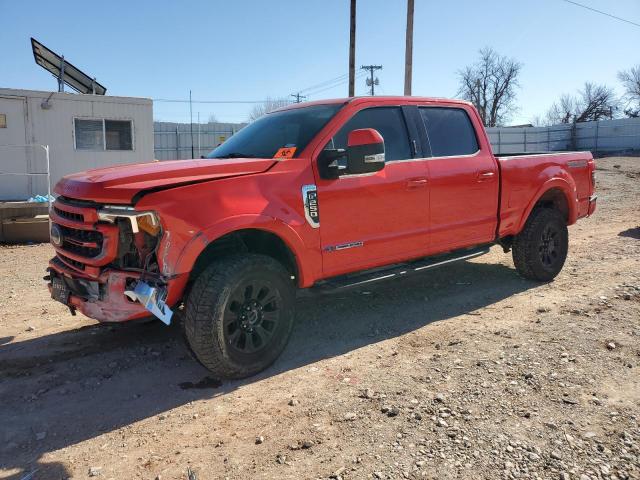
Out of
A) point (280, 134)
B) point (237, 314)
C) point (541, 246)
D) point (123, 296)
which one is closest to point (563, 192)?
point (541, 246)

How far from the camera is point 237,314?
12.2 ft

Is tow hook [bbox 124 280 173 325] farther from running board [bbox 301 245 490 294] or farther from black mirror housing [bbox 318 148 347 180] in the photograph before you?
black mirror housing [bbox 318 148 347 180]

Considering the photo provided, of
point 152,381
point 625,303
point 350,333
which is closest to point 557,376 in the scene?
point 350,333

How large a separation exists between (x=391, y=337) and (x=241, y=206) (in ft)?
5.95

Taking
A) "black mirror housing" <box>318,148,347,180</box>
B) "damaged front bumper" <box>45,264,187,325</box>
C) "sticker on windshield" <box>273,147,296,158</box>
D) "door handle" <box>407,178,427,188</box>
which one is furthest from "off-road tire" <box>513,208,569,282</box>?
"damaged front bumper" <box>45,264,187,325</box>

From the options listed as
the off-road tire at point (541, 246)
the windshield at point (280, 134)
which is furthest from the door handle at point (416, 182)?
the off-road tire at point (541, 246)

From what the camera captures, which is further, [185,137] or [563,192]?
[185,137]

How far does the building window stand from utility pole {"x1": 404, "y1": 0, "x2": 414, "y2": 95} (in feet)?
27.0

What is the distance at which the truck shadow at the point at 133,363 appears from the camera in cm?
323

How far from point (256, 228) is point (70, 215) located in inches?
51.8

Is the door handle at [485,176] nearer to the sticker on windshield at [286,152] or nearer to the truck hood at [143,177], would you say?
the sticker on windshield at [286,152]

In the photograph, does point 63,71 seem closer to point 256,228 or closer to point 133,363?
point 133,363

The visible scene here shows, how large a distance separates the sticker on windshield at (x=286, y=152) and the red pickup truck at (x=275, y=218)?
0.04 feet

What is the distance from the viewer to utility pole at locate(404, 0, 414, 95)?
1641cm
